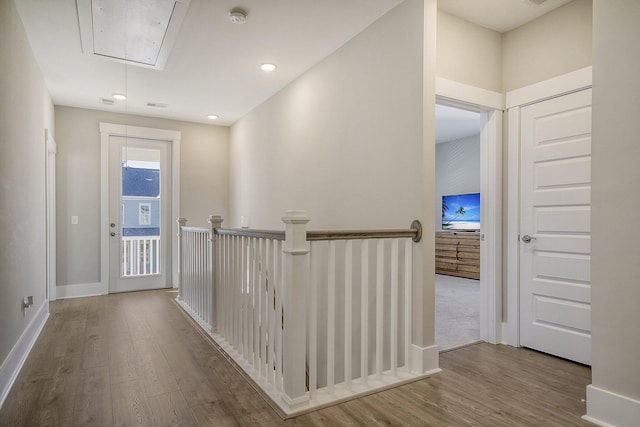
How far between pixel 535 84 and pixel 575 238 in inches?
47.1

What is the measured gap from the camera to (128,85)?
4246 millimetres

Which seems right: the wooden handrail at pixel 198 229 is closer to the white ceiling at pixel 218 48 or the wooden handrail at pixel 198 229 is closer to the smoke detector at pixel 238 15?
the white ceiling at pixel 218 48

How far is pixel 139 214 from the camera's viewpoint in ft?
18.0

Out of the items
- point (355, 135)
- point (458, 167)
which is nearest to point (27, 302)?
point (355, 135)

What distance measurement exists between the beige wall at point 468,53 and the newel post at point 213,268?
2.15m

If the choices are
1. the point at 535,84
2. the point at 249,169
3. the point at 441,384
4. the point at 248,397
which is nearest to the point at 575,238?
the point at 535,84

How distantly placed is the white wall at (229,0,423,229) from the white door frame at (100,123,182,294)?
1.66 metres

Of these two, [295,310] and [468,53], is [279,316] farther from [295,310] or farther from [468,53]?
[468,53]

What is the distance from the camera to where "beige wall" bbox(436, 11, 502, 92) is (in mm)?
2848

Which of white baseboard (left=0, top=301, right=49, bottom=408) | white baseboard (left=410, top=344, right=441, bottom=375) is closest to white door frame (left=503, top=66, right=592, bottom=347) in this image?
white baseboard (left=410, top=344, right=441, bottom=375)

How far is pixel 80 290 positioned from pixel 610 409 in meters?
5.56

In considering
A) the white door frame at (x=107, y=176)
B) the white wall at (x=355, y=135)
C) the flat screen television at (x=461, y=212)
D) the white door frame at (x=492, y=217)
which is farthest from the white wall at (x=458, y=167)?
the white door frame at (x=107, y=176)

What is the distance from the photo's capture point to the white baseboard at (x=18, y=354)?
7.25 feet

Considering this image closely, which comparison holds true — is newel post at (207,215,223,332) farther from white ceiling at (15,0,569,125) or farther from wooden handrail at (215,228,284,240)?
white ceiling at (15,0,569,125)
